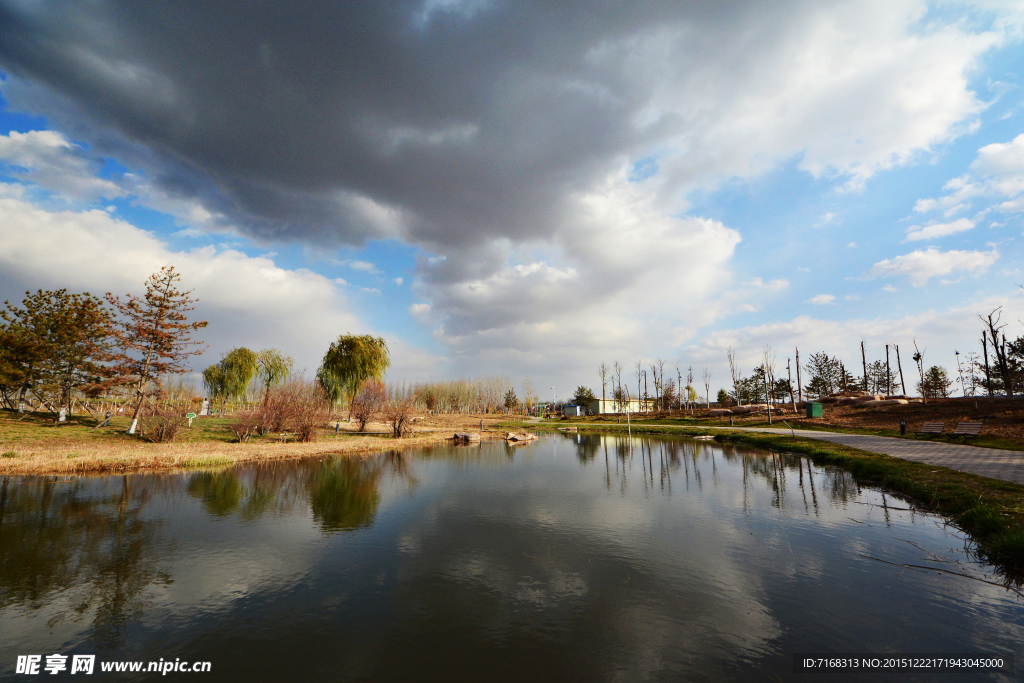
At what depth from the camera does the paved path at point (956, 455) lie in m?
17.0

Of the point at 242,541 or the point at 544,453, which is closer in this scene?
the point at 242,541

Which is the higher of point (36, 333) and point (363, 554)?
point (36, 333)

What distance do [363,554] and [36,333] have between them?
45.0 m

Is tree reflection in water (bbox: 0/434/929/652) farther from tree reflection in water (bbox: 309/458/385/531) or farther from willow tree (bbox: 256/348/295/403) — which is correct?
willow tree (bbox: 256/348/295/403)

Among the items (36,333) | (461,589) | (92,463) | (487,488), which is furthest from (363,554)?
(36,333)

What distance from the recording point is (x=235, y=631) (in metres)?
6.93

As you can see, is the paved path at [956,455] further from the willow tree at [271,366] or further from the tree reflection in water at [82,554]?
the willow tree at [271,366]

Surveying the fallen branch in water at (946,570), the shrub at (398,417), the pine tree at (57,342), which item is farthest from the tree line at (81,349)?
the fallen branch in water at (946,570)

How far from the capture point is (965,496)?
44.7 ft

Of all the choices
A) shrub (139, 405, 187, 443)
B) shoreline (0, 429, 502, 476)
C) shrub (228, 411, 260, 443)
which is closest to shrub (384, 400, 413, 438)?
shoreline (0, 429, 502, 476)

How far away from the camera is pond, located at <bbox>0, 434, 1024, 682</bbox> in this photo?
20.8ft

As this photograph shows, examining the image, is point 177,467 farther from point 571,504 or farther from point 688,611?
point 688,611

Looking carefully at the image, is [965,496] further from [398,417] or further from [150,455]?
[398,417]

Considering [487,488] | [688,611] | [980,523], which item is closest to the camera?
[688,611]
